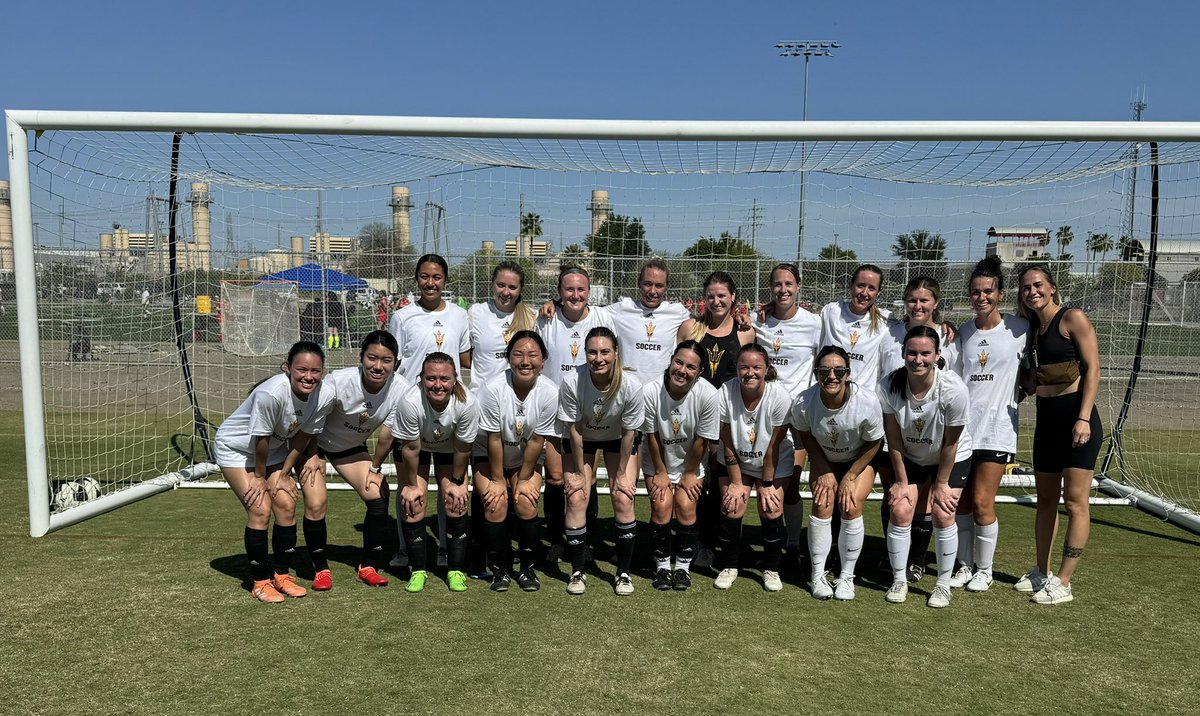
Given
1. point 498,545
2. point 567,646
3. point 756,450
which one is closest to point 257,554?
point 498,545

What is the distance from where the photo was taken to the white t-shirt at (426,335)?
5629mm

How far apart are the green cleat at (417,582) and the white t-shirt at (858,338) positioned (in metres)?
2.97

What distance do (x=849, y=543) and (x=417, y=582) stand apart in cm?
249

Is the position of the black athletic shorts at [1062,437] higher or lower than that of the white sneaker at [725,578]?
higher

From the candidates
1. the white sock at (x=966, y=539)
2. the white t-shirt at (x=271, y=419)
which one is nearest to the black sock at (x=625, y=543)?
the white t-shirt at (x=271, y=419)

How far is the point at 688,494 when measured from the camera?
15.5 ft

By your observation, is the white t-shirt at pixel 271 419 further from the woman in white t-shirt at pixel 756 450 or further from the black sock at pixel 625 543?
the woman in white t-shirt at pixel 756 450

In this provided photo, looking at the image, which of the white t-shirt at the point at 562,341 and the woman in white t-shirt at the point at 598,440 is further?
the white t-shirt at the point at 562,341

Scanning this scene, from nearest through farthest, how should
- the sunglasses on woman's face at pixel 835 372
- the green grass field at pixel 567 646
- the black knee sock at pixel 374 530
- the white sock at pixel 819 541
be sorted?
the green grass field at pixel 567 646
the sunglasses on woman's face at pixel 835 372
the white sock at pixel 819 541
the black knee sock at pixel 374 530

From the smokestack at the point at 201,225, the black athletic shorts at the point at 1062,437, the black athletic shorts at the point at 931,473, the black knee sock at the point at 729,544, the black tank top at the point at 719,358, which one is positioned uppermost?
the smokestack at the point at 201,225

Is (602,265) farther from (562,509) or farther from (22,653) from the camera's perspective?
(22,653)

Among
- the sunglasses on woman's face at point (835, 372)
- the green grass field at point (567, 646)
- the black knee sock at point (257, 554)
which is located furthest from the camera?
the black knee sock at point (257, 554)

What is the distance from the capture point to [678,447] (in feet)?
15.5

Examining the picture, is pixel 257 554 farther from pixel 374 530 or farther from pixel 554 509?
pixel 554 509
